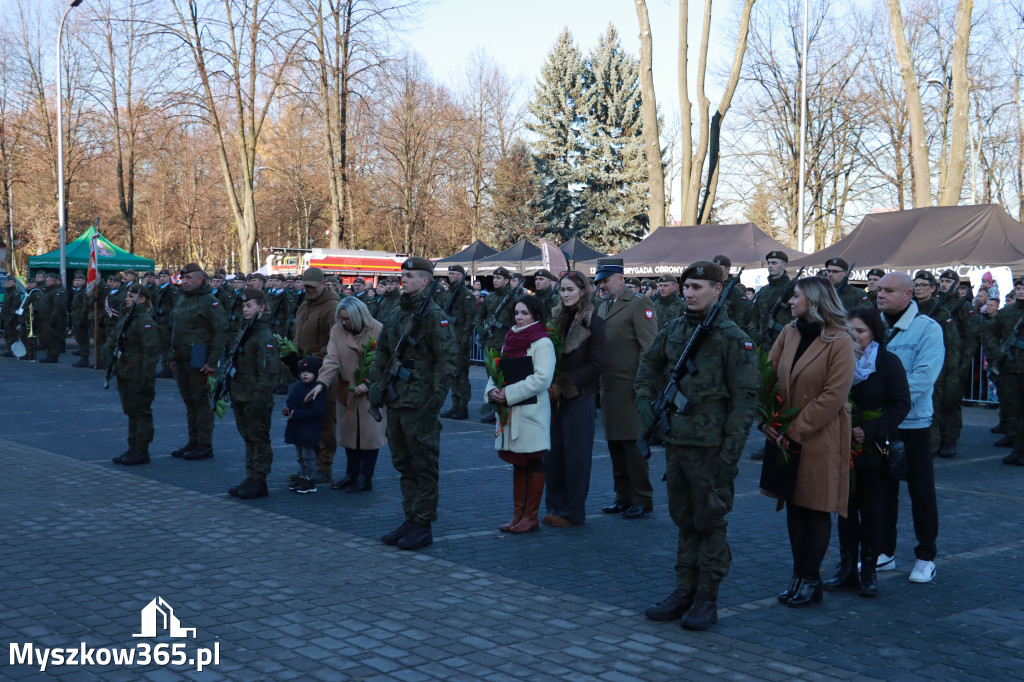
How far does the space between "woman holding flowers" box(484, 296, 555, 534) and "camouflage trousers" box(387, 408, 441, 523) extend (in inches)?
23.9

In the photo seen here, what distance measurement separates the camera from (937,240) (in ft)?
63.9

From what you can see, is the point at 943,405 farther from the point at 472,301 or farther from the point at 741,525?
the point at 472,301

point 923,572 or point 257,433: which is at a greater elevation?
point 257,433

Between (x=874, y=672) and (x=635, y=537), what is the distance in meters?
2.82

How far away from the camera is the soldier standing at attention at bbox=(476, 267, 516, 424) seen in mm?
13875

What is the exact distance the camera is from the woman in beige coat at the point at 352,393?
886 centimetres

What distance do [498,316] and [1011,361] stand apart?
6540 millimetres

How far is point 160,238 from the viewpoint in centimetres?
6644

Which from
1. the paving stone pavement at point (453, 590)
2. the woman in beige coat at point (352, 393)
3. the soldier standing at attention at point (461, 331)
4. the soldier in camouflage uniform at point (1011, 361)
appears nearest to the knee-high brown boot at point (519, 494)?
the paving stone pavement at point (453, 590)

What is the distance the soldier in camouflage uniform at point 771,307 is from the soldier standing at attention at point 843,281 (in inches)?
22.2

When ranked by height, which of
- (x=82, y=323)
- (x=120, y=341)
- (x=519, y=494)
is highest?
(x=82, y=323)

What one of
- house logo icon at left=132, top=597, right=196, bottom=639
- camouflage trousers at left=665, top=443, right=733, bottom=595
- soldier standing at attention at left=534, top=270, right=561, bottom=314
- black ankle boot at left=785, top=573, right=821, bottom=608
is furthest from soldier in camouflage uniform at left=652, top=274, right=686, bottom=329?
house logo icon at left=132, top=597, right=196, bottom=639

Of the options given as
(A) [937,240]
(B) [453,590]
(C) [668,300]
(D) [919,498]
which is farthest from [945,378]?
(A) [937,240]

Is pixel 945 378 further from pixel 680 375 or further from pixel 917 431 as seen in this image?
pixel 680 375
